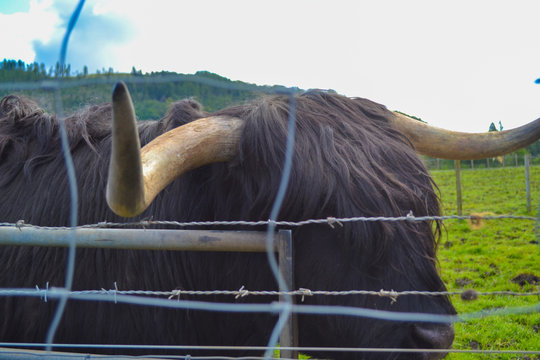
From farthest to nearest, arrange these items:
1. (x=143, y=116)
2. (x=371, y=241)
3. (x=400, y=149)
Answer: (x=143, y=116) → (x=400, y=149) → (x=371, y=241)

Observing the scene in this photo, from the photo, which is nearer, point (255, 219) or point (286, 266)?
point (286, 266)

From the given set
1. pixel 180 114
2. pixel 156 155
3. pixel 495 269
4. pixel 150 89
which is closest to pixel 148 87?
pixel 150 89

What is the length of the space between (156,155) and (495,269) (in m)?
7.26

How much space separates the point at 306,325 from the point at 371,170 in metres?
0.85

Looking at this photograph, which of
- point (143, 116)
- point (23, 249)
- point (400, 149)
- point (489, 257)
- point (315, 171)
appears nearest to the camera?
point (315, 171)

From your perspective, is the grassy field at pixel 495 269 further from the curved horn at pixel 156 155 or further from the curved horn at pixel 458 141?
the curved horn at pixel 156 155

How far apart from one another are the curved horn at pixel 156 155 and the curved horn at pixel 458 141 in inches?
43.3

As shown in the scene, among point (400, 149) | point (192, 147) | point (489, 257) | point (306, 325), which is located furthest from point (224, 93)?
point (489, 257)

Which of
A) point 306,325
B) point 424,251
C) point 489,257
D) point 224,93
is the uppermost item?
point 224,93

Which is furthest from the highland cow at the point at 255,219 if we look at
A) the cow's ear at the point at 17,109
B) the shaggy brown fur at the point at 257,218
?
the cow's ear at the point at 17,109

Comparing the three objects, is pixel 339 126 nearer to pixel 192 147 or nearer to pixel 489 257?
pixel 192 147

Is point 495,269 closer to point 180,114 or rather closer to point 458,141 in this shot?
point 458,141

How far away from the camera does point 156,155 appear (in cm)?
198

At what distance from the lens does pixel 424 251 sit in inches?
90.2
